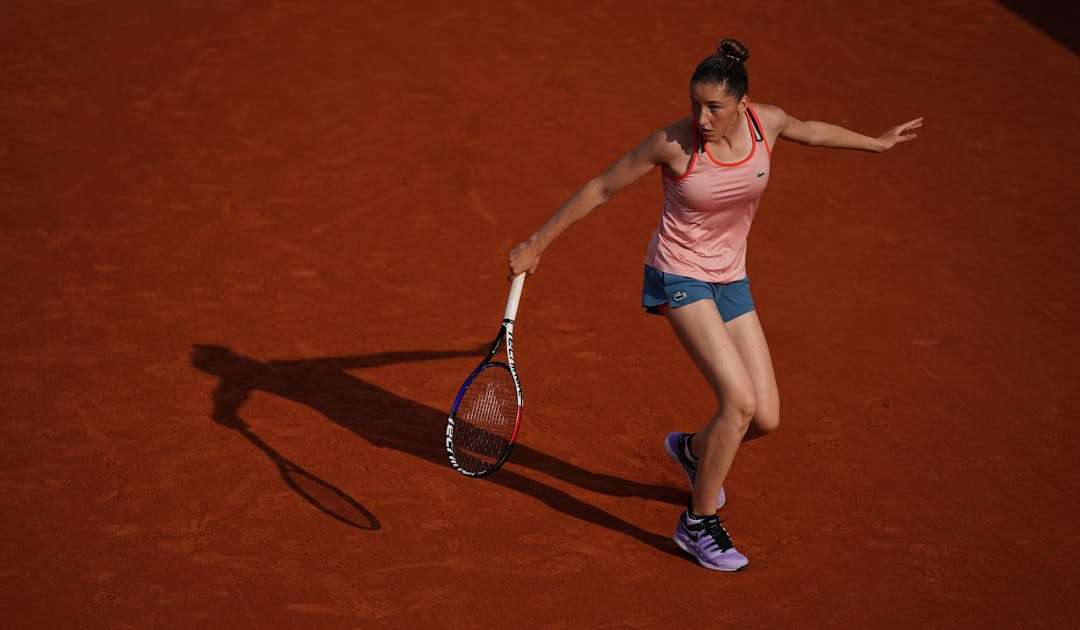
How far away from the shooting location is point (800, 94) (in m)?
10.3

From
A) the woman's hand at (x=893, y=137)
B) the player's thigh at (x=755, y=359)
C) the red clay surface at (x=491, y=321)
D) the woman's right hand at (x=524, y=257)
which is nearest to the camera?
the woman's right hand at (x=524, y=257)

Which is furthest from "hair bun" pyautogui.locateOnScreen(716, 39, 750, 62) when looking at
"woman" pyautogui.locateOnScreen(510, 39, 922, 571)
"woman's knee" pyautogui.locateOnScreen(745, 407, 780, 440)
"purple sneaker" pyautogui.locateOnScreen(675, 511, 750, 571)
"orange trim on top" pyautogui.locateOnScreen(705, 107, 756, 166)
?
"purple sneaker" pyautogui.locateOnScreen(675, 511, 750, 571)

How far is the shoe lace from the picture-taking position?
5633 millimetres

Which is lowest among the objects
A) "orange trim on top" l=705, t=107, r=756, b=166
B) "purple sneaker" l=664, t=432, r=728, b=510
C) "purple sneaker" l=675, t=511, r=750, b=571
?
"purple sneaker" l=675, t=511, r=750, b=571

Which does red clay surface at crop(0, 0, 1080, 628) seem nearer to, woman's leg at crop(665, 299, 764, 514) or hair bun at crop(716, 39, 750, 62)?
woman's leg at crop(665, 299, 764, 514)

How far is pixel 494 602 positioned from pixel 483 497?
811mm

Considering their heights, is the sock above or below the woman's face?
below

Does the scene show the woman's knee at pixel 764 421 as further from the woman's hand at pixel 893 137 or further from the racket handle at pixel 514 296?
the woman's hand at pixel 893 137

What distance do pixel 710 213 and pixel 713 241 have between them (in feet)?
0.59

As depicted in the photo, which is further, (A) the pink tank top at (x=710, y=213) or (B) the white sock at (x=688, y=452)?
(B) the white sock at (x=688, y=452)

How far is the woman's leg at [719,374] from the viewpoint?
207 inches

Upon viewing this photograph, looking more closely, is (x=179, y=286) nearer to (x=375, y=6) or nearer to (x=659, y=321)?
(x=659, y=321)

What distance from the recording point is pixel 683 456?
6148 mm

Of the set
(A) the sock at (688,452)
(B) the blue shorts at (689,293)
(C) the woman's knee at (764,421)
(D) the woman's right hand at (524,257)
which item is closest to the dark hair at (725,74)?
(B) the blue shorts at (689,293)
